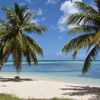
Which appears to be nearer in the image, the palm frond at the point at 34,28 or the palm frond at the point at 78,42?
the palm frond at the point at 78,42

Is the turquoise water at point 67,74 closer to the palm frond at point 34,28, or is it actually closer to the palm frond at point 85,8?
the palm frond at point 34,28

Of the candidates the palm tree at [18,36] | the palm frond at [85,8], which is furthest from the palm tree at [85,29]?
the palm tree at [18,36]

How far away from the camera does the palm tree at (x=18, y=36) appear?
82.0ft

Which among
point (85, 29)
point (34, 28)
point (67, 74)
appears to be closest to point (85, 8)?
point (85, 29)

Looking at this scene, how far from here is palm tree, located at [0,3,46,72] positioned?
2500 centimetres

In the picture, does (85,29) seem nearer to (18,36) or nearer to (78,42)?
(78,42)

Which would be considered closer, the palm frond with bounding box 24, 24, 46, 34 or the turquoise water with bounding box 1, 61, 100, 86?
the palm frond with bounding box 24, 24, 46, 34

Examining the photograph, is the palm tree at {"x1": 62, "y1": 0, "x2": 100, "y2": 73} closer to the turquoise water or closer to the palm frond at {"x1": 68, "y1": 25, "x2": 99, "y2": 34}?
the palm frond at {"x1": 68, "y1": 25, "x2": 99, "y2": 34}

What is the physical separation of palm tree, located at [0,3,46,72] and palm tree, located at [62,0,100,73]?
23.3 ft

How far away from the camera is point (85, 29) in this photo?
1827 centimetres

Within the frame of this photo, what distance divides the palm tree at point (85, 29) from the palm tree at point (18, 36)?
23.3 ft

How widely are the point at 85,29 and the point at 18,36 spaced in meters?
8.06

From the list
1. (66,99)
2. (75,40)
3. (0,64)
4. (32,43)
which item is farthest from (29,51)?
(66,99)

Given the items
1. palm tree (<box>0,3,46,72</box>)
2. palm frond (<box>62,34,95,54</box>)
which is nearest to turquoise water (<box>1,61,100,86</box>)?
palm tree (<box>0,3,46,72</box>)
